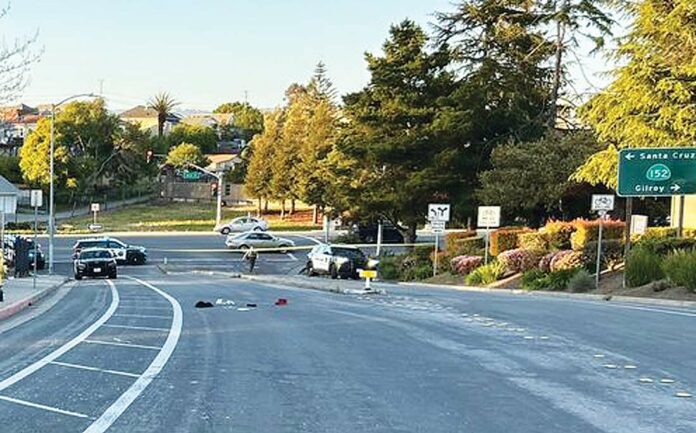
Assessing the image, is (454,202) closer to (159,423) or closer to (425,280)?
(425,280)

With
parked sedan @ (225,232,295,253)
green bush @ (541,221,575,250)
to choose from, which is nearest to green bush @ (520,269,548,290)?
green bush @ (541,221,575,250)

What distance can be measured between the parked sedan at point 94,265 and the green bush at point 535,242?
1796cm

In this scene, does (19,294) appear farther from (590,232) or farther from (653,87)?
(653,87)

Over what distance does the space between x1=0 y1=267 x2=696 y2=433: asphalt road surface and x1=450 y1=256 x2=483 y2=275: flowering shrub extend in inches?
704

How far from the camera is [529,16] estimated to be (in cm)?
4881

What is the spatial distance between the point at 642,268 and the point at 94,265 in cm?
2371

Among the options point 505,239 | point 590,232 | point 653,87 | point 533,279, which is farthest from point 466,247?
point 653,87

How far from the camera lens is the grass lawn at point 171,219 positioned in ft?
240

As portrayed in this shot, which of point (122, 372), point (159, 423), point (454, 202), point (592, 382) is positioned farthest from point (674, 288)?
point (454, 202)

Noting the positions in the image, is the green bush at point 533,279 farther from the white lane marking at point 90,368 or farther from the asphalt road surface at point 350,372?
the white lane marking at point 90,368

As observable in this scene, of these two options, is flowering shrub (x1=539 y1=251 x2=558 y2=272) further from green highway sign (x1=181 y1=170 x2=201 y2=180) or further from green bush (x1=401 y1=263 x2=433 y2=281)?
green highway sign (x1=181 y1=170 x2=201 y2=180)

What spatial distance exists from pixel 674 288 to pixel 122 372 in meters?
17.3

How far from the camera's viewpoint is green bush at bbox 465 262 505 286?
32.7m

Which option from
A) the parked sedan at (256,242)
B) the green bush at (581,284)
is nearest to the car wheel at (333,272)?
the green bush at (581,284)
